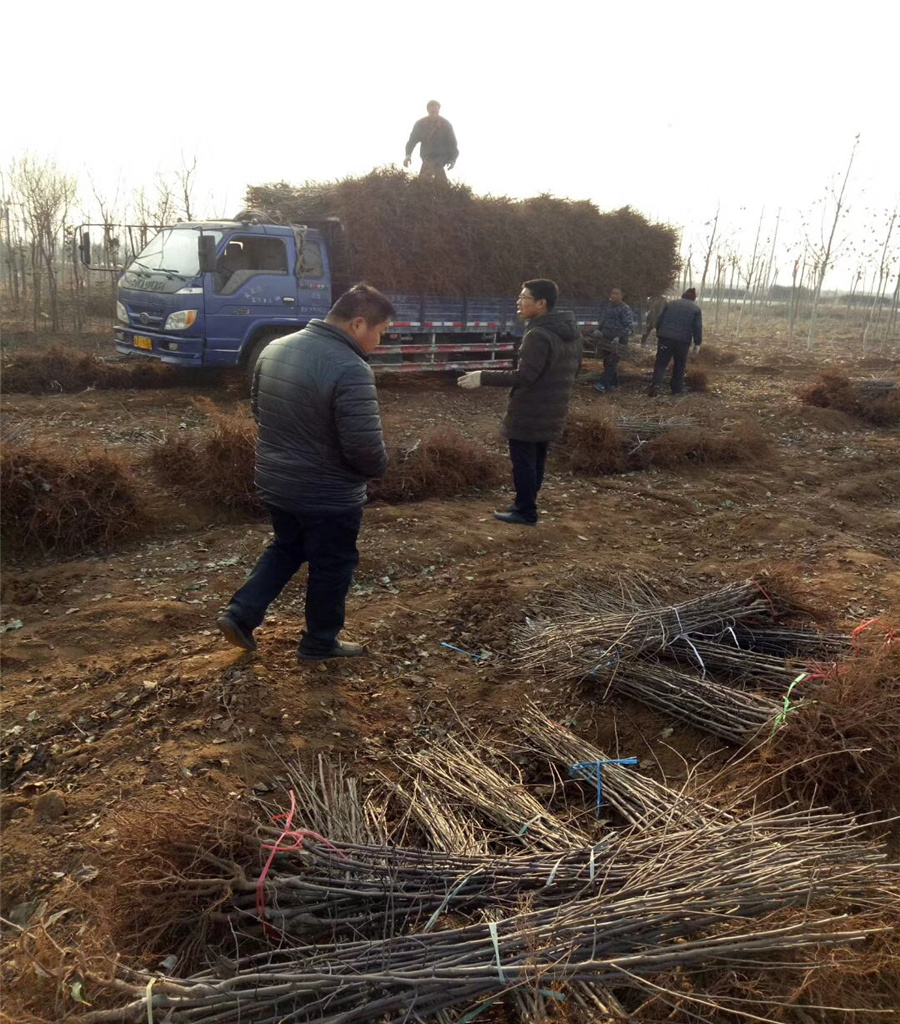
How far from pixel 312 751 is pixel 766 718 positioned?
189cm

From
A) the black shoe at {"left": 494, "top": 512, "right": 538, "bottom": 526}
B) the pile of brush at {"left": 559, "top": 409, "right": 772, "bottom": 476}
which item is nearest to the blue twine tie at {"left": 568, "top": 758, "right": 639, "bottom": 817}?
the black shoe at {"left": 494, "top": 512, "right": 538, "bottom": 526}

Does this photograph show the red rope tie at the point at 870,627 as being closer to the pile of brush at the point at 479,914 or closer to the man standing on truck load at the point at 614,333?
the pile of brush at the point at 479,914

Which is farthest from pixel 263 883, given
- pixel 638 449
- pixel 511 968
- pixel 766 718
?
A: pixel 638 449

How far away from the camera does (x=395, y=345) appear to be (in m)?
10.2

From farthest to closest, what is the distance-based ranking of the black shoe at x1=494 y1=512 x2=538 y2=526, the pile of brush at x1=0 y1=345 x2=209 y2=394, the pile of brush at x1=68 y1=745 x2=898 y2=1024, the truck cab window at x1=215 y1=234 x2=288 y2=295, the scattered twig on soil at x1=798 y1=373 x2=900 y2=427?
the scattered twig on soil at x1=798 y1=373 x2=900 y2=427 → the pile of brush at x1=0 y1=345 x2=209 y2=394 → the truck cab window at x1=215 y1=234 x2=288 y2=295 → the black shoe at x1=494 y1=512 x2=538 y2=526 → the pile of brush at x1=68 y1=745 x2=898 y2=1024

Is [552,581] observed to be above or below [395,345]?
below

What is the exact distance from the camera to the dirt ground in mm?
2627

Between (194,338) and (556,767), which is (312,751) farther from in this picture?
(194,338)

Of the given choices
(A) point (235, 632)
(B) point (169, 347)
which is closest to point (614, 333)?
(B) point (169, 347)

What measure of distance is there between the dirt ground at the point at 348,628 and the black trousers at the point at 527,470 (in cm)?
23

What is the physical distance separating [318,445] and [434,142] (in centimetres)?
943

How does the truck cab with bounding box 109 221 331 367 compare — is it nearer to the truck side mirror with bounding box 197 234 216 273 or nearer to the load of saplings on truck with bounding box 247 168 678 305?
the truck side mirror with bounding box 197 234 216 273

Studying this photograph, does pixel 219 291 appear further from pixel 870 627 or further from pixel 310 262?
pixel 870 627

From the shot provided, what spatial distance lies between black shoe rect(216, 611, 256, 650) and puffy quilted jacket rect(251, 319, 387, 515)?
563 millimetres
